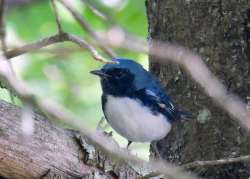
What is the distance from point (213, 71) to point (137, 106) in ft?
1.96

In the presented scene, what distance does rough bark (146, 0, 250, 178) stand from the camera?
345cm

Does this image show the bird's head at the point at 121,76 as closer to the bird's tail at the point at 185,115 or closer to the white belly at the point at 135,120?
the white belly at the point at 135,120

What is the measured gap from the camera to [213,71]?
358cm

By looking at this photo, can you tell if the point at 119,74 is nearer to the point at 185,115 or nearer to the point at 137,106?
the point at 137,106

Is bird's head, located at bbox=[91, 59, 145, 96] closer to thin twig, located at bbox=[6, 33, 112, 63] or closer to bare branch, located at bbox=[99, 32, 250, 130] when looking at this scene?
bare branch, located at bbox=[99, 32, 250, 130]

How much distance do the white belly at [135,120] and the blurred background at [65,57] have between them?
0.82 m

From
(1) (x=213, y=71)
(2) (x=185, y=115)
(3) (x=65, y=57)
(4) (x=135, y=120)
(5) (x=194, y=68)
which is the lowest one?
(3) (x=65, y=57)

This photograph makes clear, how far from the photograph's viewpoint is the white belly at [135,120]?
3.94 metres

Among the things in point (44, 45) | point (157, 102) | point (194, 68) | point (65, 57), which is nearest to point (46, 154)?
point (44, 45)

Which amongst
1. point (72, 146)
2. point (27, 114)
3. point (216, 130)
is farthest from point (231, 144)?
point (27, 114)

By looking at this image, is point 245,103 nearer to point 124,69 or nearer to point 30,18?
point 124,69

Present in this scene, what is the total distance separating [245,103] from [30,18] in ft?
7.74

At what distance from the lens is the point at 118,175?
3059 millimetres

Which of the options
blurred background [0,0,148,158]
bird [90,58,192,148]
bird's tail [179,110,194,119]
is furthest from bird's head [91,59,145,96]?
blurred background [0,0,148,158]
